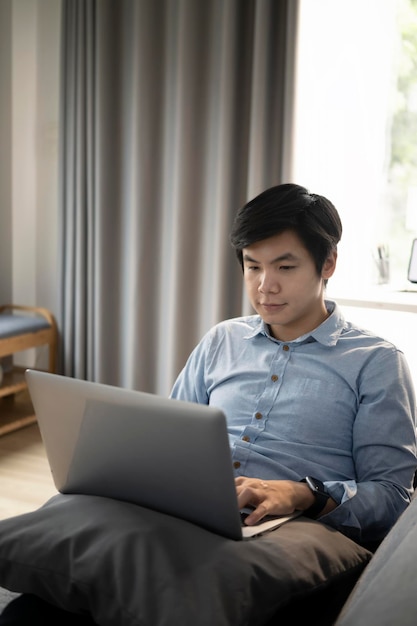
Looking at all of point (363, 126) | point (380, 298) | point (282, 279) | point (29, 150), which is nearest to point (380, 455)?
point (282, 279)

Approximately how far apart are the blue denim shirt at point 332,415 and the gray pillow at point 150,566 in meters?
0.27

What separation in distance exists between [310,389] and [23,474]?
1.67 m

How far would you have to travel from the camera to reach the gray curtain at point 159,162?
2969 mm

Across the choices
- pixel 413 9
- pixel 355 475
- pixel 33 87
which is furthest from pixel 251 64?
pixel 355 475

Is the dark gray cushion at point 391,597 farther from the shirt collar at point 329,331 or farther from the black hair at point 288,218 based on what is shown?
the black hair at point 288,218

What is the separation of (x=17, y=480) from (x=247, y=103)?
169 cm

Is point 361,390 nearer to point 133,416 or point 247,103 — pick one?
point 133,416

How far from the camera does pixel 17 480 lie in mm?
2746

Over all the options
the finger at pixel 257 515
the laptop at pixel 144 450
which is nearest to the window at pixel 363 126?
the finger at pixel 257 515

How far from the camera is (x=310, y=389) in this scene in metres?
1.46

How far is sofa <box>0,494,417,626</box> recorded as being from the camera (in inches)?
34.6

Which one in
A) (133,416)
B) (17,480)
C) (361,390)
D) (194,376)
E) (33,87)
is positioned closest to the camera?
(133,416)

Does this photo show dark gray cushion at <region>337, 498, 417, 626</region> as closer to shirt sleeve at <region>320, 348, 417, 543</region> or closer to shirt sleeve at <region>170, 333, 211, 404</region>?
shirt sleeve at <region>320, 348, 417, 543</region>

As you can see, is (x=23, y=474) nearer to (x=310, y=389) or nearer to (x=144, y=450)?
(x=310, y=389)
